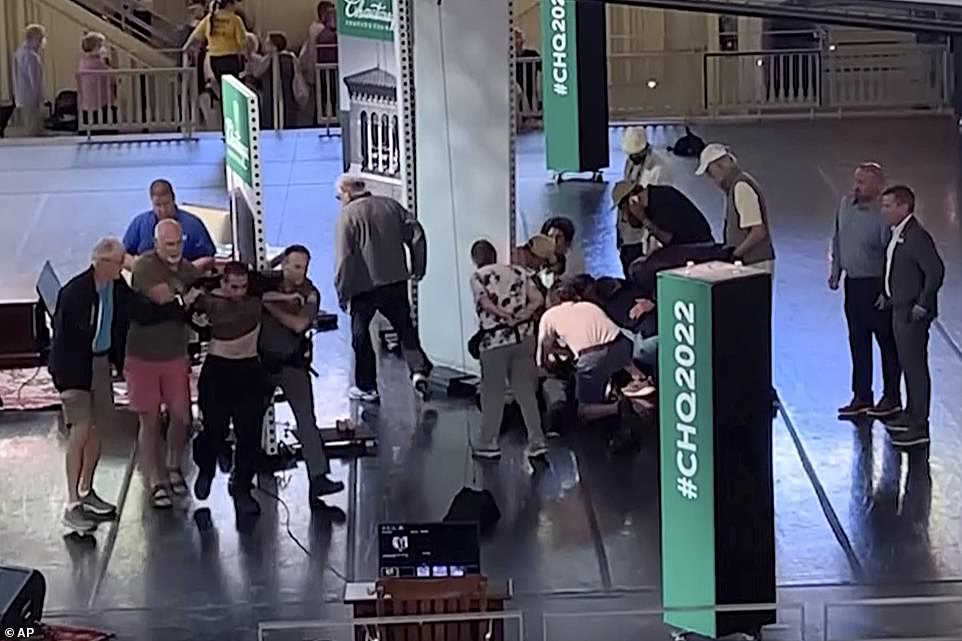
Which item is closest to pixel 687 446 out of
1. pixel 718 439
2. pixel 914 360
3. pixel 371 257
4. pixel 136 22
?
pixel 718 439

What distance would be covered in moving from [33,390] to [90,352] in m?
3.40

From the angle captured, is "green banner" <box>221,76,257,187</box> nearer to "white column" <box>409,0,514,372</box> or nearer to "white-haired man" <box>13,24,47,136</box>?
"white column" <box>409,0,514,372</box>

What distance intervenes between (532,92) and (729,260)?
1229 centimetres

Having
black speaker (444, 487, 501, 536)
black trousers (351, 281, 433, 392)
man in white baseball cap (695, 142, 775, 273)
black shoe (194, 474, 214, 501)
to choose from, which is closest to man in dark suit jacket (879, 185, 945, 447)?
man in white baseball cap (695, 142, 775, 273)

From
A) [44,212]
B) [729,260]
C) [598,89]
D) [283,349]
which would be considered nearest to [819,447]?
[729,260]

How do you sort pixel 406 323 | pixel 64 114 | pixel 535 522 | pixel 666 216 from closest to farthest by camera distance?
pixel 535 522, pixel 666 216, pixel 406 323, pixel 64 114

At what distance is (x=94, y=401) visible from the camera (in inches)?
463

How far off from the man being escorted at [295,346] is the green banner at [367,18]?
3517mm

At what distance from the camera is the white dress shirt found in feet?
40.5

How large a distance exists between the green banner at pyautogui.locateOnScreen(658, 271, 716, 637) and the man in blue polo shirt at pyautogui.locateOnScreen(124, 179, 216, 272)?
153 inches

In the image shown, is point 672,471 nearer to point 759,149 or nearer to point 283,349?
point 283,349

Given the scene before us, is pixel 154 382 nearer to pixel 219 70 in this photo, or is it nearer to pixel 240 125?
pixel 240 125

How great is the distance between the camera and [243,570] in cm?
1120

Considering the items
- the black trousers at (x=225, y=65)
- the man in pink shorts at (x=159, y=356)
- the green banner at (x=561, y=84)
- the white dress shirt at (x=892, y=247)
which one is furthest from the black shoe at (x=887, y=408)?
the black trousers at (x=225, y=65)
